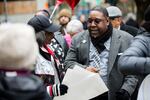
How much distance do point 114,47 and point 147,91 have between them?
1.60 metres

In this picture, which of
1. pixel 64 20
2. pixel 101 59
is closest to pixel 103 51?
pixel 101 59

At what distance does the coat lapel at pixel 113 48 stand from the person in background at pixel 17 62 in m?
2.85

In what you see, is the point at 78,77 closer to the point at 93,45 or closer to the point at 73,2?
the point at 93,45

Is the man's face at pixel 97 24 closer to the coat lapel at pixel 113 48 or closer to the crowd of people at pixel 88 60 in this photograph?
the crowd of people at pixel 88 60

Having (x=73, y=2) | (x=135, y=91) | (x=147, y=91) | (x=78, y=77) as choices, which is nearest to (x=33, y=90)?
(x=147, y=91)

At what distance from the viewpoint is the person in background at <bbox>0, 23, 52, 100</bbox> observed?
3768 millimetres

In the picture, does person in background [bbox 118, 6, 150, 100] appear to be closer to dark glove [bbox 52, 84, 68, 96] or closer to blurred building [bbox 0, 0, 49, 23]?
dark glove [bbox 52, 84, 68, 96]

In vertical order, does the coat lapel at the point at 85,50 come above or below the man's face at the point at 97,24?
below

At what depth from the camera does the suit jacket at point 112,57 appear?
669cm

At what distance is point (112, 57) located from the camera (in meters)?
6.70

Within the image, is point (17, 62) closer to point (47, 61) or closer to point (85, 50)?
point (47, 61)

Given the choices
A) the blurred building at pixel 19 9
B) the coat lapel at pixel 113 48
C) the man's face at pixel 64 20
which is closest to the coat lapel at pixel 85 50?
the coat lapel at pixel 113 48

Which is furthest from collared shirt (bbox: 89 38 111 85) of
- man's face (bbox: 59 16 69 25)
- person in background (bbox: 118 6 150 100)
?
man's face (bbox: 59 16 69 25)

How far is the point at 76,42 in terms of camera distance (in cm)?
699
